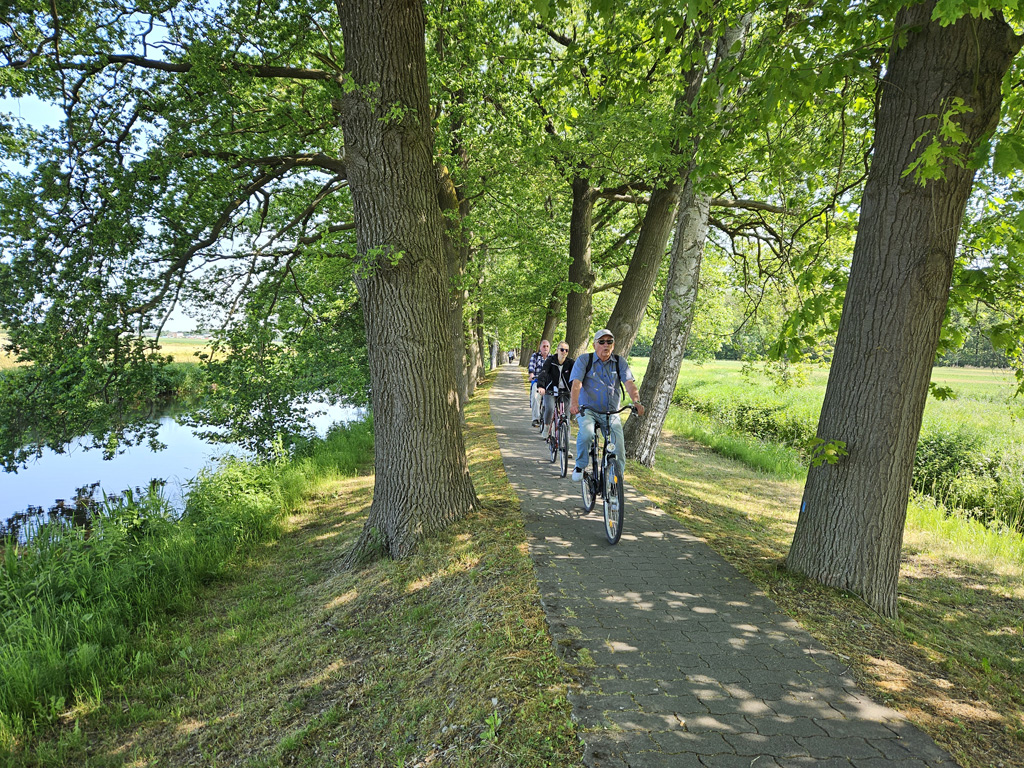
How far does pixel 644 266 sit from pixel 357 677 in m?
9.25

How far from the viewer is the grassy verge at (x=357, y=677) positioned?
10.1 feet

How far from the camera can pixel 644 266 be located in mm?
11047

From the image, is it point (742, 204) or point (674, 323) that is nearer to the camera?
point (674, 323)

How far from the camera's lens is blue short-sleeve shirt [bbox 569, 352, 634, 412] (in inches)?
239

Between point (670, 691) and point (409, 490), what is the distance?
3.36 m

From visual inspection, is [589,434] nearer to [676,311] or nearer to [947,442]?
[676,311]

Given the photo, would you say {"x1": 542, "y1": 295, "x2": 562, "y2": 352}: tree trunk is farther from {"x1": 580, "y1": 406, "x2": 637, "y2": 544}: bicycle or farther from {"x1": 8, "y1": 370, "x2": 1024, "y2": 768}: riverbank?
{"x1": 8, "y1": 370, "x2": 1024, "y2": 768}: riverbank

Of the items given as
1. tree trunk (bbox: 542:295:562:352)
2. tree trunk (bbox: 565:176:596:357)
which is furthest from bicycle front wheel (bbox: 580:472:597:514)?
tree trunk (bbox: 542:295:562:352)

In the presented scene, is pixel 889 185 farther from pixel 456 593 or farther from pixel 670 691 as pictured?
pixel 456 593

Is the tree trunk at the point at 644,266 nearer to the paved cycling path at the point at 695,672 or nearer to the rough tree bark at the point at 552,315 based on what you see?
the paved cycling path at the point at 695,672

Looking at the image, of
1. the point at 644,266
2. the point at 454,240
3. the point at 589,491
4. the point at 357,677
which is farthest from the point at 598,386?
the point at 454,240

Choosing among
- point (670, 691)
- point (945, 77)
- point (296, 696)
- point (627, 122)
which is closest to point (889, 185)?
point (945, 77)

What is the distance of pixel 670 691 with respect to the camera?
3.09 m

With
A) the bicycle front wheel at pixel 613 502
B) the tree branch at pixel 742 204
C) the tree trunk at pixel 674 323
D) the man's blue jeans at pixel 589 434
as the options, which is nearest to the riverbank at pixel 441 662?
the bicycle front wheel at pixel 613 502
